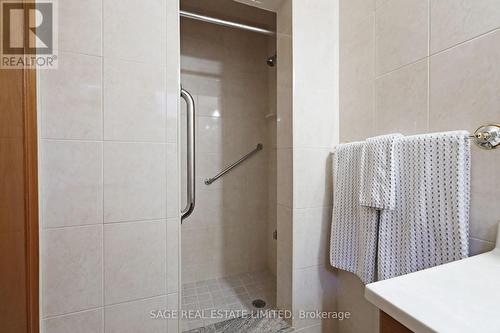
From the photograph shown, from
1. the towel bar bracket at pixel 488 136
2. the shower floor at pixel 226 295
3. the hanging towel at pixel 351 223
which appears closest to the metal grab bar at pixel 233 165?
the shower floor at pixel 226 295

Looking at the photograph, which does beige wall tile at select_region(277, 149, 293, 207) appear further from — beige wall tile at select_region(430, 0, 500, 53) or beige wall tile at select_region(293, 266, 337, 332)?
beige wall tile at select_region(430, 0, 500, 53)

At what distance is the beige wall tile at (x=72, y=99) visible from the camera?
732 millimetres

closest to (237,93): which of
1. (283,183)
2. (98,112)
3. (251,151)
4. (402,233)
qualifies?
(251,151)

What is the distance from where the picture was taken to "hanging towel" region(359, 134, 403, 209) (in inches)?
31.2

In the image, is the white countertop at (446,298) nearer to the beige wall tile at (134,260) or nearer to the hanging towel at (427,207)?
the hanging towel at (427,207)

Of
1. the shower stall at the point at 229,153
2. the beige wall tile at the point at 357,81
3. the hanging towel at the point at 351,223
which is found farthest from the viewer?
the shower stall at the point at 229,153

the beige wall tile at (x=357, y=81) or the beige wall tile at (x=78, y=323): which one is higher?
the beige wall tile at (x=357, y=81)

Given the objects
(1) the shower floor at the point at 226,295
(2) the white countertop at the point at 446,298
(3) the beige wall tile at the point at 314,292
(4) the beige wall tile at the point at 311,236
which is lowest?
(1) the shower floor at the point at 226,295

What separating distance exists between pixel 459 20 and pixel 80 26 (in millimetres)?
1239

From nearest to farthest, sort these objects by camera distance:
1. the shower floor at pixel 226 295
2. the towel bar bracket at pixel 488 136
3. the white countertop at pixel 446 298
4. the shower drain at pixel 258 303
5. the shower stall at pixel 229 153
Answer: the white countertop at pixel 446 298 → the towel bar bracket at pixel 488 136 → the shower floor at pixel 226 295 → the shower drain at pixel 258 303 → the shower stall at pixel 229 153

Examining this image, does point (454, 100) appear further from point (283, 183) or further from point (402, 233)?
point (283, 183)

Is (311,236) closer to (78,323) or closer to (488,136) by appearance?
(488,136)

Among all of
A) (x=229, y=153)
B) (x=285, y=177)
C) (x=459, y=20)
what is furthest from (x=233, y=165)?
(x=459, y=20)

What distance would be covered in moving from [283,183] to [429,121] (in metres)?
0.66
